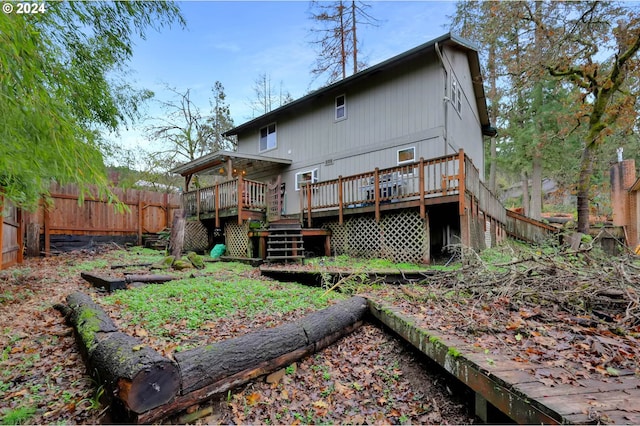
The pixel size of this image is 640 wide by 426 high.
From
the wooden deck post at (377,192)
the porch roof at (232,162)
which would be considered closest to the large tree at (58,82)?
the porch roof at (232,162)

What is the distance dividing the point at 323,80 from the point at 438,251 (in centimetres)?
1308

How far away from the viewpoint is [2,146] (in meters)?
2.42

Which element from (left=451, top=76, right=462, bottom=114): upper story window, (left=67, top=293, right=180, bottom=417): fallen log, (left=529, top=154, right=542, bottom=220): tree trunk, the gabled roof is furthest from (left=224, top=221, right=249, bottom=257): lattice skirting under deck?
(left=529, top=154, right=542, bottom=220): tree trunk

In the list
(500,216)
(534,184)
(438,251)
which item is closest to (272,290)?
(438,251)

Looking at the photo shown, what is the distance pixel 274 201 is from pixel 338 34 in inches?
429

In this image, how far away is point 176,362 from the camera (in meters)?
2.43

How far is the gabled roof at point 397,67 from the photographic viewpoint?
373 inches

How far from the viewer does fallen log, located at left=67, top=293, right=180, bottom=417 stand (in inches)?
85.4

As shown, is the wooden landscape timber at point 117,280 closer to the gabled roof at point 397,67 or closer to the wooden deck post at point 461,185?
the wooden deck post at point 461,185

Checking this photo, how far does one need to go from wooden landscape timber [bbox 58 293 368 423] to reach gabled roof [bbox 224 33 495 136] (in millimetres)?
9115

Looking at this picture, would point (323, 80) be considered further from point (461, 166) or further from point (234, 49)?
point (461, 166)

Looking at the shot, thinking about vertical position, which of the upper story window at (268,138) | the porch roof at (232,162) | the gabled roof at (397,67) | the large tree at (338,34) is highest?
the large tree at (338,34)

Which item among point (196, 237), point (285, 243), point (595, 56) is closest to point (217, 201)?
point (196, 237)

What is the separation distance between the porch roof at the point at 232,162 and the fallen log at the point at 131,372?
9.28 meters
